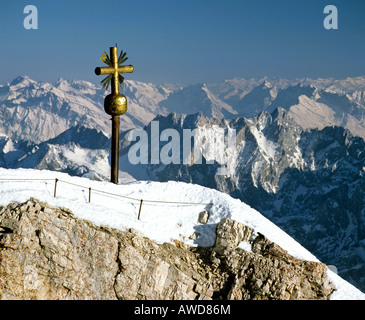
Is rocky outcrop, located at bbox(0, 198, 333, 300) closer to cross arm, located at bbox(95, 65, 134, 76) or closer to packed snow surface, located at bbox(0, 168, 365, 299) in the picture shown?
packed snow surface, located at bbox(0, 168, 365, 299)

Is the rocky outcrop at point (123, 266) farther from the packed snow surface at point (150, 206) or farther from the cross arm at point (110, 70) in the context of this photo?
the cross arm at point (110, 70)

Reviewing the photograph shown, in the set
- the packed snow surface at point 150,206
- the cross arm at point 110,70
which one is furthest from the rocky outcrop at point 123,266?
the cross arm at point 110,70

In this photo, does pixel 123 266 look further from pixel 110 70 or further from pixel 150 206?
pixel 110 70

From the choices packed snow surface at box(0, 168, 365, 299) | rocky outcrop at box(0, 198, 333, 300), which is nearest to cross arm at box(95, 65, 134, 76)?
packed snow surface at box(0, 168, 365, 299)

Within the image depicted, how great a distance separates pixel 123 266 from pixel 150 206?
20.6 feet

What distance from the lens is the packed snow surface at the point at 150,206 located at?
23.7m

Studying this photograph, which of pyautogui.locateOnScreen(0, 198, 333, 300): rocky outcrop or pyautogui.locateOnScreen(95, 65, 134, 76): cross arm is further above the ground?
pyautogui.locateOnScreen(95, 65, 134, 76): cross arm

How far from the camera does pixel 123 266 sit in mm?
21531

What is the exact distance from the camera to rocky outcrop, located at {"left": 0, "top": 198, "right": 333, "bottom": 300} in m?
20.2

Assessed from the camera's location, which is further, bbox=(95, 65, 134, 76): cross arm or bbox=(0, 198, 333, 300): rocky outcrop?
bbox=(95, 65, 134, 76): cross arm

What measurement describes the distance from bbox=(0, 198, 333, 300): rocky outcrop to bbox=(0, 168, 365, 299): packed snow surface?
0.93 meters
